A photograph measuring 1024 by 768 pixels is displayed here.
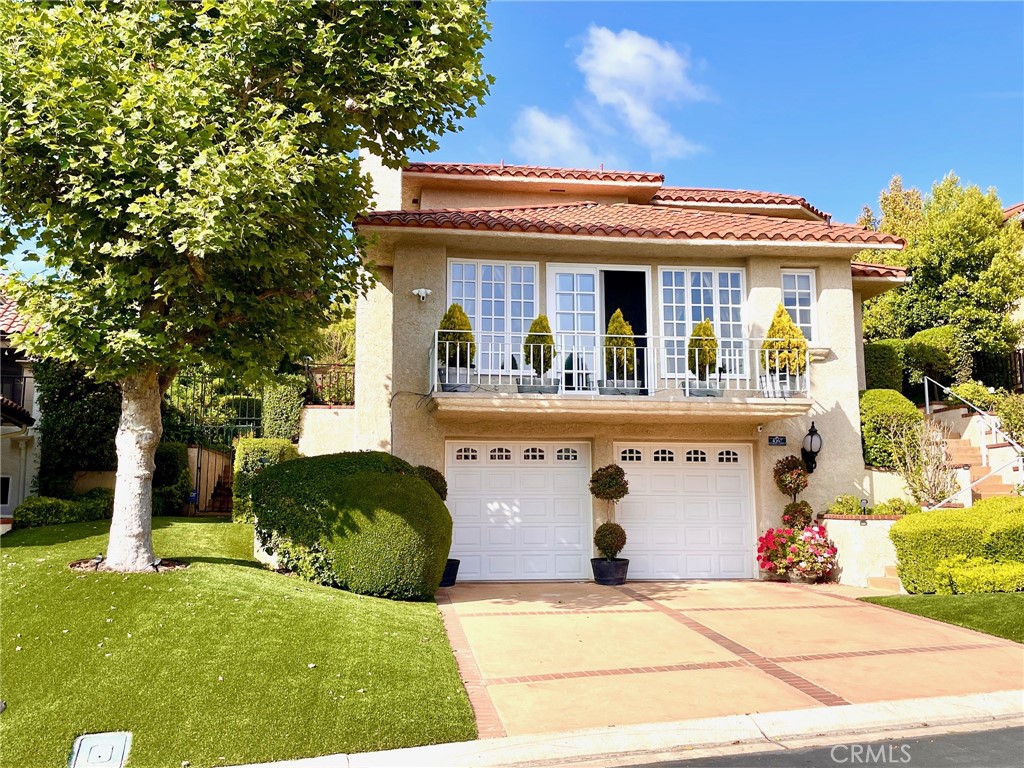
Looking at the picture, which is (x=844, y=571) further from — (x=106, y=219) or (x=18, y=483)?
(x=18, y=483)

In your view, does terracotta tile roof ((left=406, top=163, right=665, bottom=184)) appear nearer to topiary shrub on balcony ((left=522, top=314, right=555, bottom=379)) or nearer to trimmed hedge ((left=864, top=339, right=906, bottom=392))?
topiary shrub on balcony ((left=522, top=314, right=555, bottom=379))

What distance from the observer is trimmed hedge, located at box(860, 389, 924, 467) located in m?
13.8

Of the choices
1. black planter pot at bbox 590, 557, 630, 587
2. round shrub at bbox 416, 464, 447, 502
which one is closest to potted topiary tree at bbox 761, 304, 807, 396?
black planter pot at bbox 590, 557, 630, 587

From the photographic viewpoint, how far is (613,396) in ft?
41.5

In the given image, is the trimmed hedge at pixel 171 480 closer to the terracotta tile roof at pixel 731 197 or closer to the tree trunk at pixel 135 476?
the tree trunk at pixel 135 476

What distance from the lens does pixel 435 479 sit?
12.4 meters

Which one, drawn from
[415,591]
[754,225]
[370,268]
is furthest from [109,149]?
[754,225]

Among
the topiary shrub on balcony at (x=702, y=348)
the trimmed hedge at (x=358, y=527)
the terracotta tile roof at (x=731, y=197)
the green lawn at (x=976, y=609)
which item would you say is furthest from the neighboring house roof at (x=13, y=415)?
the green lawn at (x=976, y=609)

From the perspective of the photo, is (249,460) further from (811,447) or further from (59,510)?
(811,447)

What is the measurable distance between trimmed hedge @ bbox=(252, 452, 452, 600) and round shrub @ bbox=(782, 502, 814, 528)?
656 centimetres

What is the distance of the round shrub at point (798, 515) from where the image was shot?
1330 cm

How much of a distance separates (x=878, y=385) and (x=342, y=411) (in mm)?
11408

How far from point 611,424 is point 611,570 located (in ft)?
8.42

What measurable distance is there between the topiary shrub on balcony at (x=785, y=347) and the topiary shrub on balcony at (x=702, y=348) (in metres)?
0.90
